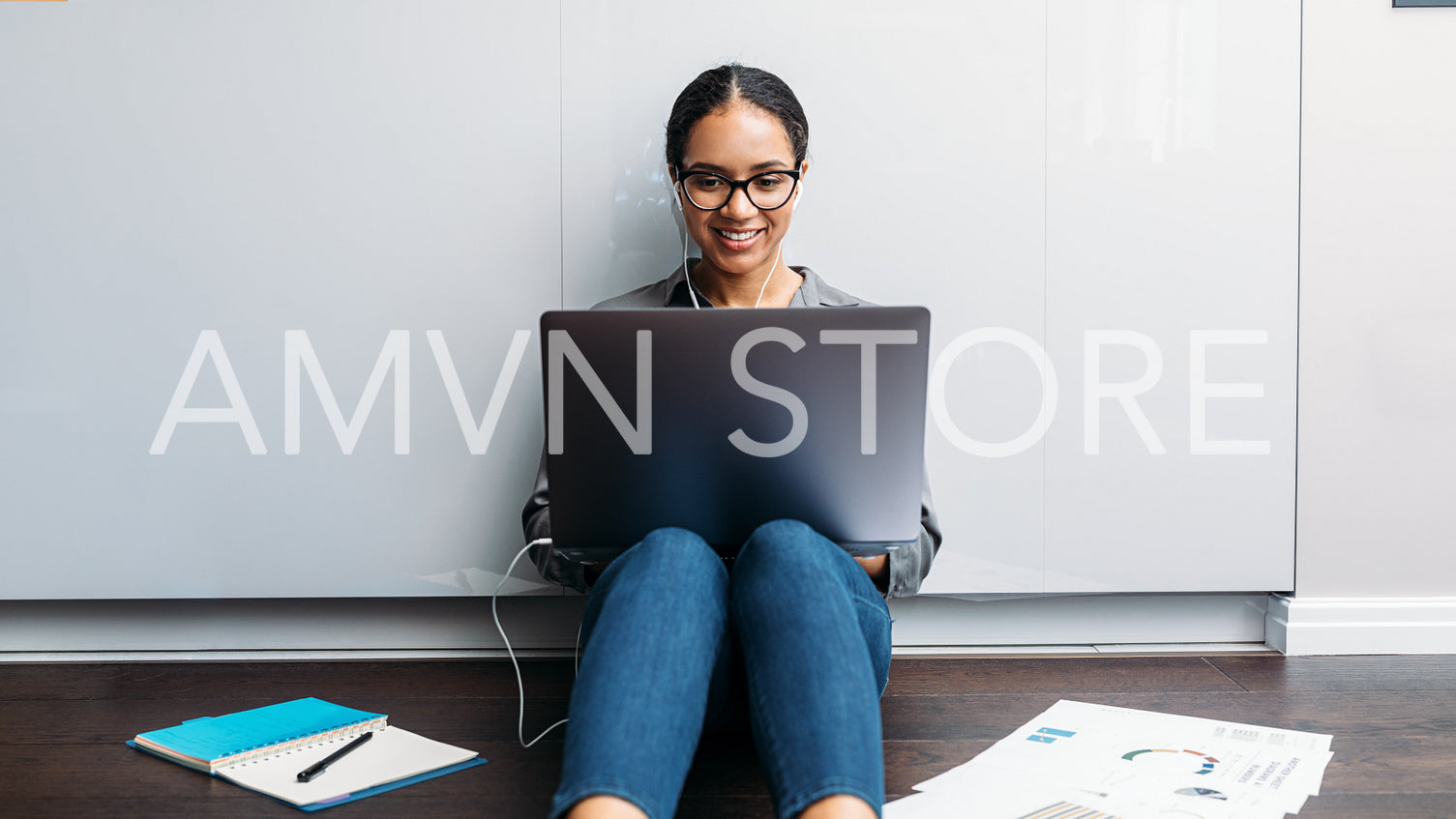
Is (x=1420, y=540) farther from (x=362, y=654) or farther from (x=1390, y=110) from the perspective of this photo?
(x=362, y=654)

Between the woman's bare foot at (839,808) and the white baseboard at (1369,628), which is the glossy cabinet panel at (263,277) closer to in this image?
the woman's bare foot at (839,808)

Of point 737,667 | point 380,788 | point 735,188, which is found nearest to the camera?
point 737,667

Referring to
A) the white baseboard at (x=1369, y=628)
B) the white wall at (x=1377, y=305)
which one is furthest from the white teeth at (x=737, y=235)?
the white baseboard at (x=1369, y=628)

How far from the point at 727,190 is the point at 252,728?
108 centimetres

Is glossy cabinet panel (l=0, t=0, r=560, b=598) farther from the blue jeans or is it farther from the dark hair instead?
the blue jeans

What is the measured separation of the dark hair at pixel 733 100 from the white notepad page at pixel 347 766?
99 centimetres

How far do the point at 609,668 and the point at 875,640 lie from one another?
414 mm

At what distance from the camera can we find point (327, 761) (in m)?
1.29

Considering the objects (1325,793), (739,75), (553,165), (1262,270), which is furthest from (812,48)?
(1325,793)

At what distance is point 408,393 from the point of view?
5.94 feet

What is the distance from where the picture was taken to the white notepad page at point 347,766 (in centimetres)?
121

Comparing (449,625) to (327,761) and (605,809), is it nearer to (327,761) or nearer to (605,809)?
(327,761)

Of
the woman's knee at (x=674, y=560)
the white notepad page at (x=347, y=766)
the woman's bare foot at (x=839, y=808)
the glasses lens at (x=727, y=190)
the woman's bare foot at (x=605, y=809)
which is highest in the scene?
the glasses lens at (x=727, y=190)

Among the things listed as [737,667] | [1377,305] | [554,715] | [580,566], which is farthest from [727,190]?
[1377,305]
